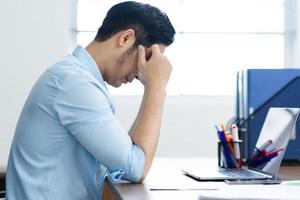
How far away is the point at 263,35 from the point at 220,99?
55 centimetres

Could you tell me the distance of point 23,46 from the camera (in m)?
2.88

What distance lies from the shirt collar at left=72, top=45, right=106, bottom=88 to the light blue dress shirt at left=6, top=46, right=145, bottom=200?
65mm

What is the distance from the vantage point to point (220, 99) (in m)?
3.06

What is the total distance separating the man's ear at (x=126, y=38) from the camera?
1268 mm

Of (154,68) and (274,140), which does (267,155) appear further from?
(154,68)

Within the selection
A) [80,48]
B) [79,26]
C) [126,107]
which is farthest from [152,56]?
[79,26]

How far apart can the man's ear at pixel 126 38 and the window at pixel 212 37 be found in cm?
187

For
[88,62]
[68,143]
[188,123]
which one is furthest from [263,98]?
[188,123]

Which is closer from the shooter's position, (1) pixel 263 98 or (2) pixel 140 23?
(2) pixel 140 23

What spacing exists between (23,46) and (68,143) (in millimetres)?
1845

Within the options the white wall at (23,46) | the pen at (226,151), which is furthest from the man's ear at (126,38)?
the white wall at (23,46)

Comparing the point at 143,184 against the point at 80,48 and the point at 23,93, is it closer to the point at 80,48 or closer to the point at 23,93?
the point at 80,48

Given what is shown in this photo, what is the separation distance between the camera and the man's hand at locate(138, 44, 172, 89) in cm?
128

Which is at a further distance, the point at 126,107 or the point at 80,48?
the point at 126,107
